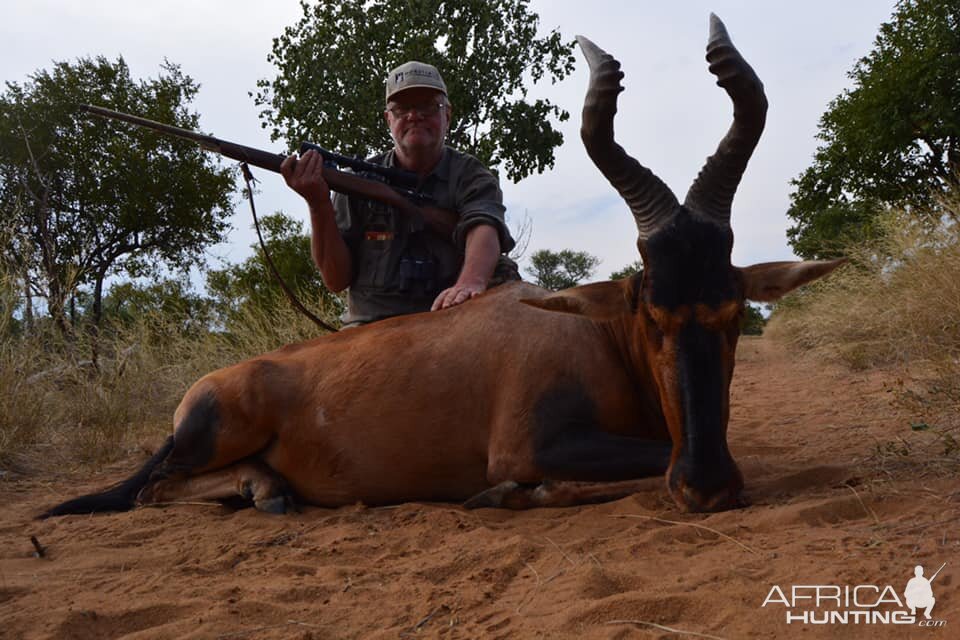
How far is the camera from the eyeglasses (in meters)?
5.79

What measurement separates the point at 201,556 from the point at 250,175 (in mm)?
3145

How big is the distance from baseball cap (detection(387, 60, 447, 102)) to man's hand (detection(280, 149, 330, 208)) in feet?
2.90

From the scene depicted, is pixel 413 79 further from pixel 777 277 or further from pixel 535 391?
pixel 777 277

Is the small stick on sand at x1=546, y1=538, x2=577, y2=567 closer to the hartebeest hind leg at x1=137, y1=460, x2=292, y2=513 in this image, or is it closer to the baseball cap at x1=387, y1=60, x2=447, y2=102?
the hartebeest hind leg at x1=137, y1=460, x2=292, y2=513

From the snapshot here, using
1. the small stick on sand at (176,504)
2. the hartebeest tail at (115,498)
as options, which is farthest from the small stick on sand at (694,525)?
the hartebeest tail at (115,498)

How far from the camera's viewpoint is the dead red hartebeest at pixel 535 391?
316 centimetres

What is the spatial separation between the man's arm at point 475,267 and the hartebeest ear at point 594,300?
1045 mm

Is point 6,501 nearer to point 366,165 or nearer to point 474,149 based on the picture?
point 366,165

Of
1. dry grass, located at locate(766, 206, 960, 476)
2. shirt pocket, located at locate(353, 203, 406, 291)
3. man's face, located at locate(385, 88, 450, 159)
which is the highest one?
man's face, located at locate(385, 88, 450, 159)

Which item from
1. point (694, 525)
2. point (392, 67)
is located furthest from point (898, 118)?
point (694, 525)

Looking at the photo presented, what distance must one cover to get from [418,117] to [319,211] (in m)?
1.13

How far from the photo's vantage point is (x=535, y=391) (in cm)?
382

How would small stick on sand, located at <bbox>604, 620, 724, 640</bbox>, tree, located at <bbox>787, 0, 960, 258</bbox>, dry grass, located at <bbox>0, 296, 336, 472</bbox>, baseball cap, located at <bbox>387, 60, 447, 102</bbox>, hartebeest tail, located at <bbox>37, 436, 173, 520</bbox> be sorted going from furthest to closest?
tree, located at <bbox>787, 0, 960, 258</bbox>, dry grass, located at <bbox>0, 296, 336, 472</bbox>, baseball cap, located at <bbox>387, 60, 447, 102</bbox>, hartebeest tail, located at <bbox>37, 436, 173, 520</bbox>, small stick on sand, located at <bbox>604, 620, 724, 640</bbox>

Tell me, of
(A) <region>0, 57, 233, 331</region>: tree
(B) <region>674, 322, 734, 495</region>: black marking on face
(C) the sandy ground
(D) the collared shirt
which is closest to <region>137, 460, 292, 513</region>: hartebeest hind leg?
(C) the sandy ground
